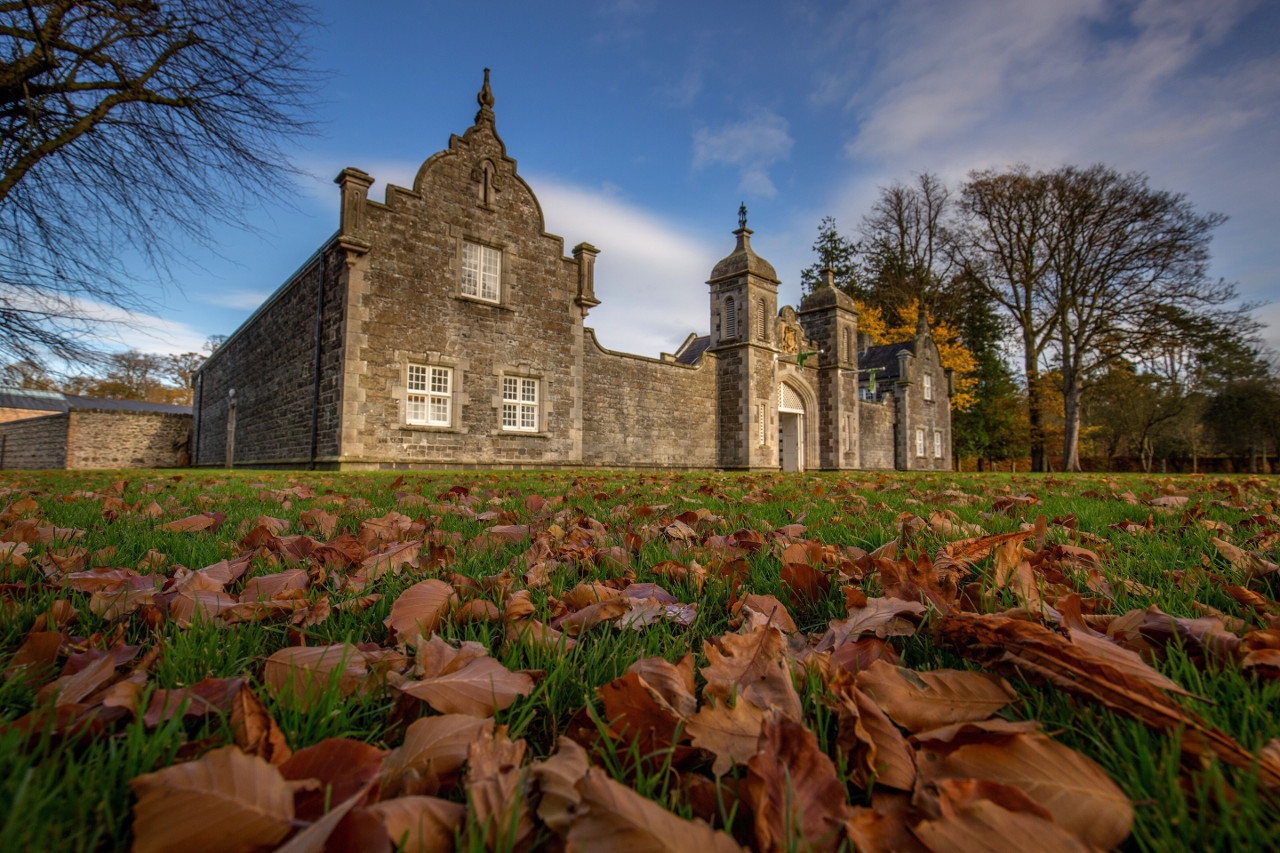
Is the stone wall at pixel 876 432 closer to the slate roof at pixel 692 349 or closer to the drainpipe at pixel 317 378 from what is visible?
the slate roof at pixel 692 349

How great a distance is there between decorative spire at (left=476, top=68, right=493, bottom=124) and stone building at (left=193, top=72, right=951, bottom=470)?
38mm

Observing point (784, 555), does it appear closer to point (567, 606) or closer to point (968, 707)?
point (567, 606)

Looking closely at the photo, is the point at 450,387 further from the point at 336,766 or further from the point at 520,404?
the point at 336,766

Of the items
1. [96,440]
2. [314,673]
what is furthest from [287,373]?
[314,673]

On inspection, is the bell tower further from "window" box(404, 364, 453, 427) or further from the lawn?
the lawn

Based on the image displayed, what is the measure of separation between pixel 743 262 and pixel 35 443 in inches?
1266

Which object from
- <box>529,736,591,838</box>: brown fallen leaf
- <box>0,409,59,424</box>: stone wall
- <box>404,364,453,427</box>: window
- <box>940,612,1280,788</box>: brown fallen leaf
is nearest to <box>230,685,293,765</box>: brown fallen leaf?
<box>529,736,591,838</box>: brown fallen leaf

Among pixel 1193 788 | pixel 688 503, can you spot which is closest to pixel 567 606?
pixel 1193 788

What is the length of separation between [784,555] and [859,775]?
128cm

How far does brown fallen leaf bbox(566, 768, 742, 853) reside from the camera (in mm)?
679

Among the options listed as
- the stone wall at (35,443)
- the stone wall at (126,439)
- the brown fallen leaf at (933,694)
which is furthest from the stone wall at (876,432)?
the stone wall at (35,443)

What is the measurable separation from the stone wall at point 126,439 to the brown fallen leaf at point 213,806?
33.4 m

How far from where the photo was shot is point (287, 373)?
1630 centimetres

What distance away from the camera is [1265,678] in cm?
112
